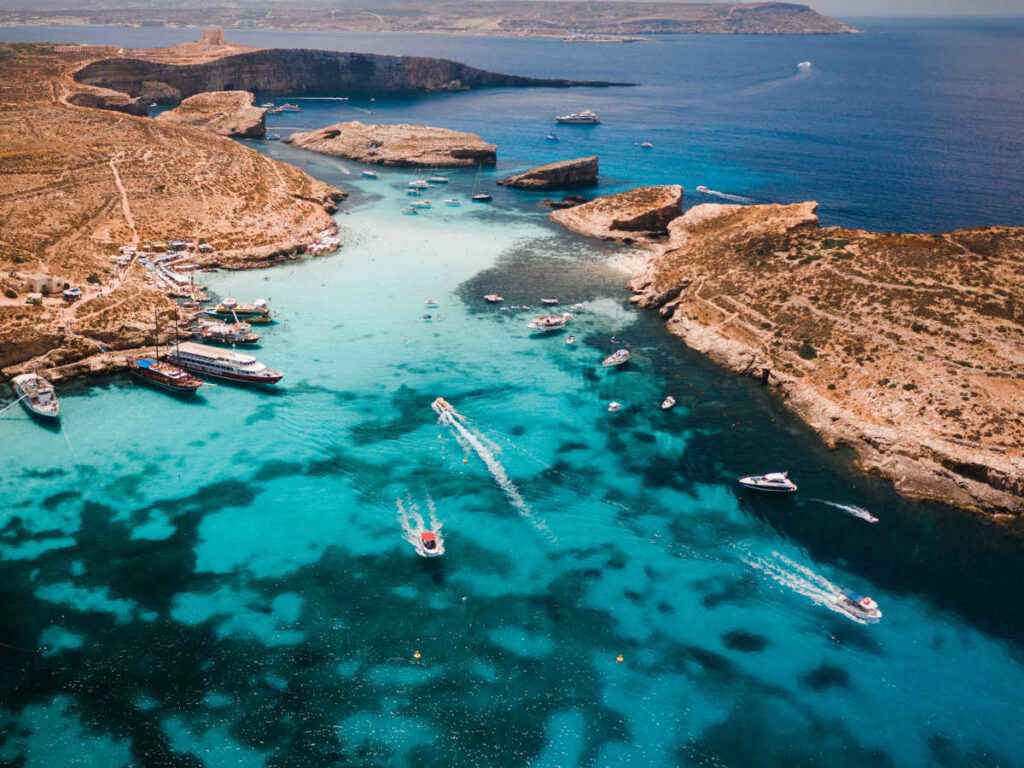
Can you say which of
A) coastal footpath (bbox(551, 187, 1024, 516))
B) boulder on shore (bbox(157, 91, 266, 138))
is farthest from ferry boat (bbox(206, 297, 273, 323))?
boulder on shore (bbox(157, 91, 266, 138))

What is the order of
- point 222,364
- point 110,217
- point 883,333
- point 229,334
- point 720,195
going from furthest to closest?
point 720,195 < point 110,217 < point 229,334 < point 883,333 < point 222,364

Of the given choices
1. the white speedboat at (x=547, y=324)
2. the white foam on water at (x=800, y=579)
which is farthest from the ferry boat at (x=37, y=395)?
the white foam on water at (x=800, y=579)

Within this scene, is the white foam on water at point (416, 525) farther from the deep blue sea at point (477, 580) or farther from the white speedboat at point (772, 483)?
the white speedboat at point (772, 483)

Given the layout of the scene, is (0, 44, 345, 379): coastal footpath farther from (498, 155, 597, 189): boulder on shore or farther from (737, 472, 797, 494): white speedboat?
(737, 472, 797, 494): white speedboat

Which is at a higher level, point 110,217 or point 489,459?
point 110,217

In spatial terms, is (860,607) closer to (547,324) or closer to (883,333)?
(883,333)

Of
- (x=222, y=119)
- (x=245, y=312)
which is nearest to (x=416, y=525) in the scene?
(x=245, y=312)

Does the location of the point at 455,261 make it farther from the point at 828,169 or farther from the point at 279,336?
the point at 828,169

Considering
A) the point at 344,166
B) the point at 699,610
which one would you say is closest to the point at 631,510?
the point at 699,610
